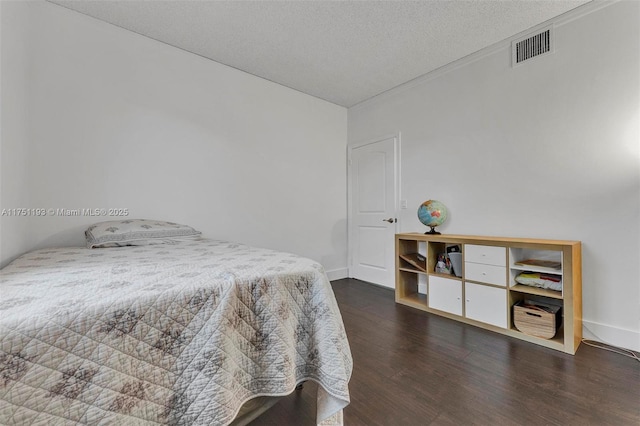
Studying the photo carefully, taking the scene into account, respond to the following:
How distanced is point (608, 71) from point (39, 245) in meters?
4.38

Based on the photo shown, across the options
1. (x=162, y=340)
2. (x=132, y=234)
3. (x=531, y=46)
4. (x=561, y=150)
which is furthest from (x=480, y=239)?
(x=132, y=234)

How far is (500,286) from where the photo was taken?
83.7 inches

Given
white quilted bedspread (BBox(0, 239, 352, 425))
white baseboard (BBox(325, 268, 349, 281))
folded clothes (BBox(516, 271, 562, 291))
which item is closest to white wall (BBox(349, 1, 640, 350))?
folded clothes (BBox(516, 271, 562, 291))

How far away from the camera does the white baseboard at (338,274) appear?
12.2 feet

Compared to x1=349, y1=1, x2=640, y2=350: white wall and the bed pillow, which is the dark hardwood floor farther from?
the bed pillow

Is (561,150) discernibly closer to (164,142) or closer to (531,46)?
(531,46)

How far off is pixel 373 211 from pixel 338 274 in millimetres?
1034

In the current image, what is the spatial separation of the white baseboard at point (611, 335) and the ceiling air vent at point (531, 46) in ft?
7.20

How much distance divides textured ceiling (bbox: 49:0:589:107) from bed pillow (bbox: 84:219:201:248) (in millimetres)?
1690

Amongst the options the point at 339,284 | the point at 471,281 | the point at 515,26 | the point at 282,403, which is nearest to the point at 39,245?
the point at 282,403

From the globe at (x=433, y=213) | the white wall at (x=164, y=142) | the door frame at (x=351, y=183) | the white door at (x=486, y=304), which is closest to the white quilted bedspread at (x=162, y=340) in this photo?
the white wall at (x=164, y=142)

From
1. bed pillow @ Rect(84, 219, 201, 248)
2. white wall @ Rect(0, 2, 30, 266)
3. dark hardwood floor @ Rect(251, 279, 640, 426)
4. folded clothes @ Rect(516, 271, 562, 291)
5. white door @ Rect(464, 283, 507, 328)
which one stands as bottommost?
dark hardwood floor @ Rect(251, 279, 640, 426)

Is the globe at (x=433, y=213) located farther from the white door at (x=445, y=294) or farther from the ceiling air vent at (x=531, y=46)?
the ceiling air vent at (x=531, y=46)

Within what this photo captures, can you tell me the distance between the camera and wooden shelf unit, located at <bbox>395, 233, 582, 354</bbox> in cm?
184
